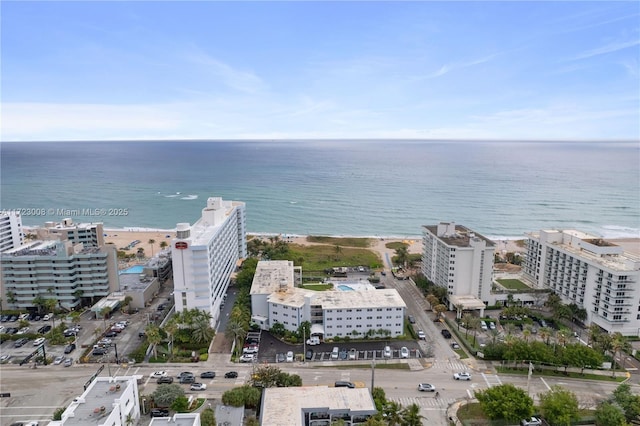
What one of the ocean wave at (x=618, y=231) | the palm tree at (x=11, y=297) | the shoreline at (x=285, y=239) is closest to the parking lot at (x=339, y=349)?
the palm tree at (x=11, y=297)

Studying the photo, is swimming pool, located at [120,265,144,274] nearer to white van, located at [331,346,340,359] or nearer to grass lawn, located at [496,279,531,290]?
white van, located at [331,346,340,359]

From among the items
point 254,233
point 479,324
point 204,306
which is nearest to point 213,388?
point 204,306

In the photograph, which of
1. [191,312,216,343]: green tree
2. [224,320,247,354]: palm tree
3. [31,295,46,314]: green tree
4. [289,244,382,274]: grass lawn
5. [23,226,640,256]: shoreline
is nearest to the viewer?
[224,320,247,354]: palm tree

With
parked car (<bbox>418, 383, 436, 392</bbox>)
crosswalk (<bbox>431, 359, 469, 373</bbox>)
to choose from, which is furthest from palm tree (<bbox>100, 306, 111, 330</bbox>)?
crosswalk (<bbox>431, 359, 469, 373</bbox>)

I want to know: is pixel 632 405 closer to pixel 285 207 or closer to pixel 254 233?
pixel 254 233

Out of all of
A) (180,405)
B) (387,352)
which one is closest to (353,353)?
(387,352)

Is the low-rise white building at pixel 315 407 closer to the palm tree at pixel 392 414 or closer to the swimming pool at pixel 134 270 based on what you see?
the palm tree at pixel 392 414

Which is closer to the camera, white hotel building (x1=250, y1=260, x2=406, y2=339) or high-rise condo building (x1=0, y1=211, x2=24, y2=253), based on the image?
white hotel building (x1=250, y1=260, x2=406, y2=339)
